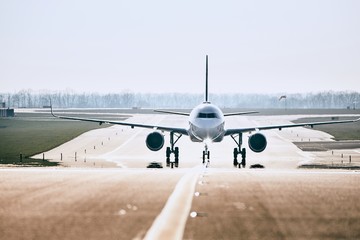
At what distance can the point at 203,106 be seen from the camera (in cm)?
4803

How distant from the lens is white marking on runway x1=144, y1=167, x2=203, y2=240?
13646mm

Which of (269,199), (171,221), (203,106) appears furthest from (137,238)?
(203,106)

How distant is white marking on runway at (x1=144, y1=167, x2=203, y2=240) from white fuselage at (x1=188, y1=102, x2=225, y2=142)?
2367cm

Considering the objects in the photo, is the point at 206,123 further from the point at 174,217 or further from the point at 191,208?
the point at 174,217

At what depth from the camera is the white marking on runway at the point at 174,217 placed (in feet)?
44.8

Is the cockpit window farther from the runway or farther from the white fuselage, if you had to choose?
the runway

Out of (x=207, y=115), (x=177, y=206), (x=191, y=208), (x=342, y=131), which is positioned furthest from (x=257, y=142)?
(x=342, y=131)

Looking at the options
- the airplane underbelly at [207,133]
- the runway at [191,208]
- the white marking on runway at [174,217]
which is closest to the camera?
the white marking on runway at [174,217]

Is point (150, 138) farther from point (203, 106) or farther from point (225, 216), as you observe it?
point (225, 216)

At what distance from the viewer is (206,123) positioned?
46.2 metres

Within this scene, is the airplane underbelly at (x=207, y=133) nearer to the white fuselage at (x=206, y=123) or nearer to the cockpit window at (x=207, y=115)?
the white fuselage at (x=206, y=123)

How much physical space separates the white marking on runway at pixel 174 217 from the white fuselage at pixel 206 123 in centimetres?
2367

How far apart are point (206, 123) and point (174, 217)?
1203 inches

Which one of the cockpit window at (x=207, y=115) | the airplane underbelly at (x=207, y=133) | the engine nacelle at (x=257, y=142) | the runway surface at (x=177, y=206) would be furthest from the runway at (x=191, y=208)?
the engine nacelle at (x=257, y=142)
